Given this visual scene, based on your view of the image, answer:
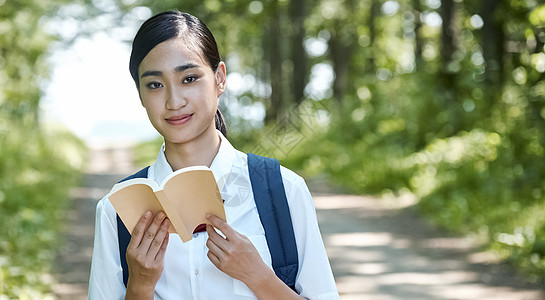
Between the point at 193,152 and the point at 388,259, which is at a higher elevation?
the point at 388,259

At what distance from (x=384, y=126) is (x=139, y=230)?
12797mm

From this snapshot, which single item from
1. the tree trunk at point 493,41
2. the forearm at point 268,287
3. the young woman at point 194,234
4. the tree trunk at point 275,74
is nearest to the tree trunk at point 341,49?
the tree trunk at point 275,74

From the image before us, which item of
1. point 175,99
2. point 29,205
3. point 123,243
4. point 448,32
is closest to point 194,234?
point 123,243

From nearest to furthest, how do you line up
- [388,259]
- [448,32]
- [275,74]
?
[388,259]
[448,32]
[275,74]

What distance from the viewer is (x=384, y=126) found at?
46.2ft

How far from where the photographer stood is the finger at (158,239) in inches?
63.2

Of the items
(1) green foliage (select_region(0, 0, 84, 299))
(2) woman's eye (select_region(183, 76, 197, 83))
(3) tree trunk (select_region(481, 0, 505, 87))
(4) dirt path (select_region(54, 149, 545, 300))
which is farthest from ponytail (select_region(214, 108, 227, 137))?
(3) tree trunk (select_region(481, 0, 505, 87))

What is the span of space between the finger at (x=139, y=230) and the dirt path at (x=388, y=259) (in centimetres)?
458

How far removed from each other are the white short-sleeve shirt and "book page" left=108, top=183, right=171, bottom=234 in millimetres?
186

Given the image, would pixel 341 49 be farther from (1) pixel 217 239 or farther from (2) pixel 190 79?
(1) pixel 217 239

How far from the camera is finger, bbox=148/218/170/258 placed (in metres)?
1.61

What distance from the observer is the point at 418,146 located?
40.8 feet

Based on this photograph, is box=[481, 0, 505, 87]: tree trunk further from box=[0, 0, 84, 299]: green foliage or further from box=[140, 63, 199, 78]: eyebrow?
box=[140, 63, 199, 78]: eyebrow

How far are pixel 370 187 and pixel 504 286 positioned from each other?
5.29 metres
